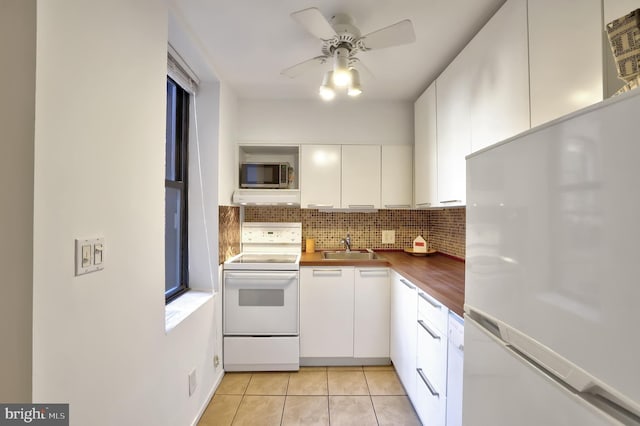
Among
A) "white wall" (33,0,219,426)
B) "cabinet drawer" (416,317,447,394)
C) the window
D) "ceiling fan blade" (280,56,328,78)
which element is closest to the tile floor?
"cabinet drawer" (416,317,447,394)

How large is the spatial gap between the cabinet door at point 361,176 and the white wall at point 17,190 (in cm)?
223

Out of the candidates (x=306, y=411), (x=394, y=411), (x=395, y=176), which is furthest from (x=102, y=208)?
(x=395, y=176)

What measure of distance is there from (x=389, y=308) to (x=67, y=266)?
2215 millimetres

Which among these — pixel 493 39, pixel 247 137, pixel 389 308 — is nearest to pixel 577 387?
pixel 493 39

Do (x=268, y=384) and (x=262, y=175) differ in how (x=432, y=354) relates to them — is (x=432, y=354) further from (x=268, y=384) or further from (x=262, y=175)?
(x=262, y=175)

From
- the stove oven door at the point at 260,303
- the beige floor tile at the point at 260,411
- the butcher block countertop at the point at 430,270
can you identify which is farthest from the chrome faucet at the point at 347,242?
the beige floor tile at the point at 260,411

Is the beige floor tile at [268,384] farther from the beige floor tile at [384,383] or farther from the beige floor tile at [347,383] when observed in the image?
the beige floor tile at [384,383]

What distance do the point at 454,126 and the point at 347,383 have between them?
6.82 feet

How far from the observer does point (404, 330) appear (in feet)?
6.82

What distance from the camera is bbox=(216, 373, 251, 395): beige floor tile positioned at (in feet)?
7.01

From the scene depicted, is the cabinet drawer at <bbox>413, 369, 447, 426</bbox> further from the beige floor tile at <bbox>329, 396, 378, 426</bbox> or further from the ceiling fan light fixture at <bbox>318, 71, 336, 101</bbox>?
the ceiling fan light fixture at <bbox>318, 71, 336, 101</bbox>

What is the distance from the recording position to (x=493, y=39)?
146cm

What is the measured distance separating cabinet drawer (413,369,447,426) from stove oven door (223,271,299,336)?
1.03 m

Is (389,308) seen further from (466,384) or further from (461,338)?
(466,384)
